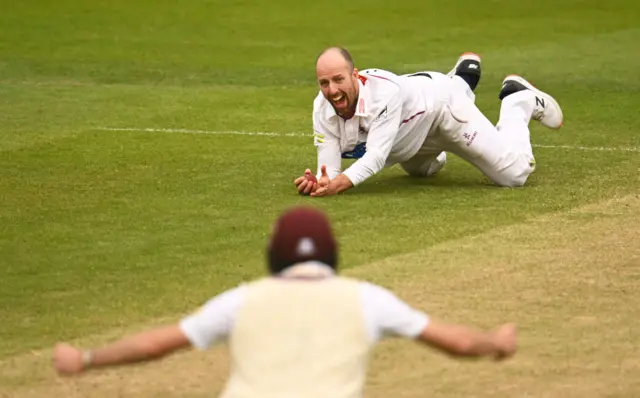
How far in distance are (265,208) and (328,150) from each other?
0.73 meters

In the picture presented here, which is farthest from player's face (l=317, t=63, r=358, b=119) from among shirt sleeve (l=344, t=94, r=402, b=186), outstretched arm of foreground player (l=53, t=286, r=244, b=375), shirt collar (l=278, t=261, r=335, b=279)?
shirt collar (l=278, t=261, r=335, b=279)

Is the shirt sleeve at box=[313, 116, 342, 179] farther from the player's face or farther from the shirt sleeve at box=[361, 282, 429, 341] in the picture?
the shirt sleeve at box=[361, 282, 429, 341]

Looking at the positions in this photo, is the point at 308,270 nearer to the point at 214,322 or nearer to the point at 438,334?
the point at 214,322

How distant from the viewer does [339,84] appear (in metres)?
10.3

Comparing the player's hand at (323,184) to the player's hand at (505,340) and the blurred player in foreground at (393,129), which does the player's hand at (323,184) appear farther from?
the player's hand at (505,340)

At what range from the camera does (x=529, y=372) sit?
273 inches

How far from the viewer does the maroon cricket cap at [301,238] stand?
4.36 m

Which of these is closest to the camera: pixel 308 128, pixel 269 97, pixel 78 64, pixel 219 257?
pixel 219 257

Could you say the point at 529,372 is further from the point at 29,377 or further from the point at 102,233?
the point at 102,233

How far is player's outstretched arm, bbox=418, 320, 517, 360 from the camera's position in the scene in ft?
14.9

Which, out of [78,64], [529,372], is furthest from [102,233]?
[78,64]

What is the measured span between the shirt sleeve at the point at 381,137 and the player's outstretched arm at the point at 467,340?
5.99 metres

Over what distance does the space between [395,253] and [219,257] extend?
3.50 ft

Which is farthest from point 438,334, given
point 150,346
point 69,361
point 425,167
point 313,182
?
point 425,167
